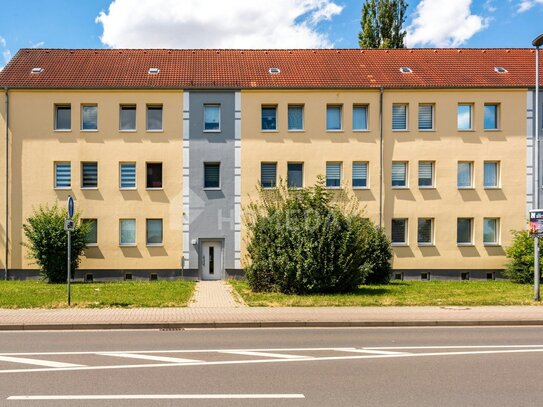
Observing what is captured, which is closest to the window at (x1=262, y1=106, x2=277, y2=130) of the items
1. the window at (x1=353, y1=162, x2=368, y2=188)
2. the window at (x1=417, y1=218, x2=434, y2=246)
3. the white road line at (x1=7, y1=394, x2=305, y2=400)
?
the window at (x1=353, y1=162, x2=368, y2=188)

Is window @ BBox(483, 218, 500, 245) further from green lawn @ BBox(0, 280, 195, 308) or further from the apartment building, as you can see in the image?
green lawn @ BBox(0, 280, 195, 308)

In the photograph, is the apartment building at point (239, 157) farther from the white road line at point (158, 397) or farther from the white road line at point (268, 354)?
the white road line at point (158, 397)

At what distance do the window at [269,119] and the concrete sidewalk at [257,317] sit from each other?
48.7ft

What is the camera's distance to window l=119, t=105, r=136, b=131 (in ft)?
89.0

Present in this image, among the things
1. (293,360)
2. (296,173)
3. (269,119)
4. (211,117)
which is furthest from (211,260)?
(293,360)

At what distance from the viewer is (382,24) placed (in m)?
40.6

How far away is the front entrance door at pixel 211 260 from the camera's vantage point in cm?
2703

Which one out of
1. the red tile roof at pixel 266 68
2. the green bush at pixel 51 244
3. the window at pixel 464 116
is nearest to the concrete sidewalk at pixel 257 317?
the green bush at pixel 51 244

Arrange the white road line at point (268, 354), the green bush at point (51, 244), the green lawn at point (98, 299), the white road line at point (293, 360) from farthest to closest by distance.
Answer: the green bush at point (51, 244) → the green lawn at point (98, 299) → the white road line at point (268, 354) → the white road line at point (293, 360)

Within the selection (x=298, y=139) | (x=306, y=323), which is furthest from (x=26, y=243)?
(x=306, y=323)

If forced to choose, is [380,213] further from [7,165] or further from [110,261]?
[7,165]

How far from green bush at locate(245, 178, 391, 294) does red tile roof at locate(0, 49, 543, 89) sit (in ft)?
34.5

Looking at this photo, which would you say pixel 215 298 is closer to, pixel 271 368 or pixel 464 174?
pixel 271 368

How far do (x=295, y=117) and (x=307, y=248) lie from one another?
11553mm
